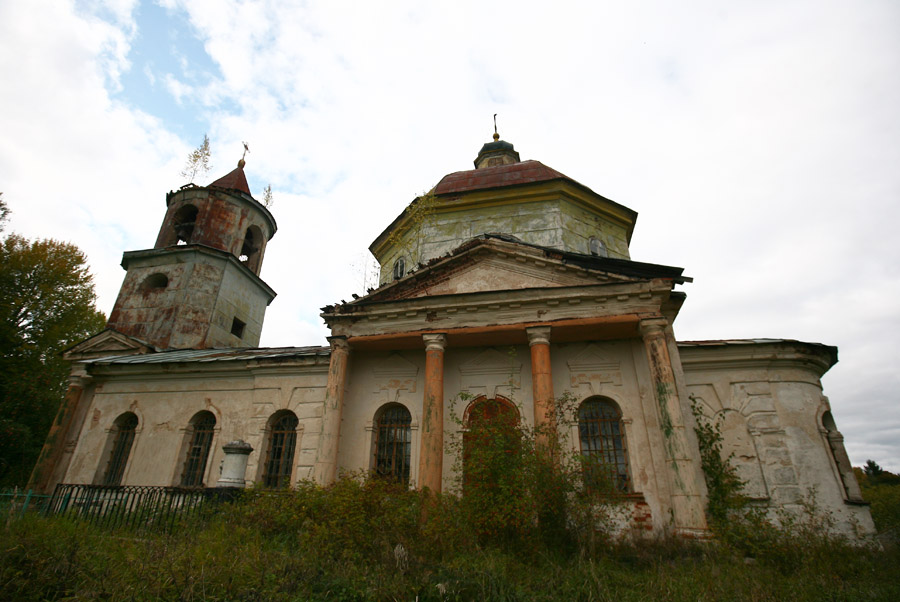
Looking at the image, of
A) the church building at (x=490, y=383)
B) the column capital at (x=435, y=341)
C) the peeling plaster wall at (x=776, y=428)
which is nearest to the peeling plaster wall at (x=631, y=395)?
the church building at (x=490, y=383)

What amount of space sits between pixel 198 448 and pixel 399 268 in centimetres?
767

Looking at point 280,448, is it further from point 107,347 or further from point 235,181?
point 235,181

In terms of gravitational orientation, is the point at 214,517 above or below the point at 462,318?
below

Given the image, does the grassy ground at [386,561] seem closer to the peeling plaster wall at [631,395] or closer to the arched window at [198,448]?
the peeling plaster wall at [631,395]

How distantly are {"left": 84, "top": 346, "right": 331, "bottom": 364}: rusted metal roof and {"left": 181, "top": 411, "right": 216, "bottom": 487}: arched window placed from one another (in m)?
1.61

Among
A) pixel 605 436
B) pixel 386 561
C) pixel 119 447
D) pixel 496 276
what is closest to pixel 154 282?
pixel 119 447

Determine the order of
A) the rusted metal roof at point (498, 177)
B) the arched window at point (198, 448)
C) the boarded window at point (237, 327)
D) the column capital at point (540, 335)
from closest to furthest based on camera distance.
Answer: the column capital at point (540, 335)
the arched window at point (198, 448)
the rusted metal roof at point (498, 177)
the boarded window at point (237, 327)

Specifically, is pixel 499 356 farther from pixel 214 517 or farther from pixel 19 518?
pixel 19 518

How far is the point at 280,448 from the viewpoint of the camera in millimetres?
11859

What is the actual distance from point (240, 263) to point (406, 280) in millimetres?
9566

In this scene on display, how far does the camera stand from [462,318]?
10.1 metres

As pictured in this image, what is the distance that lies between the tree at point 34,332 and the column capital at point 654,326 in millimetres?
19801

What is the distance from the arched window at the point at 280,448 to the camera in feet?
38.1

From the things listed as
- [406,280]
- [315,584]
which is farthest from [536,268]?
[315,584]
